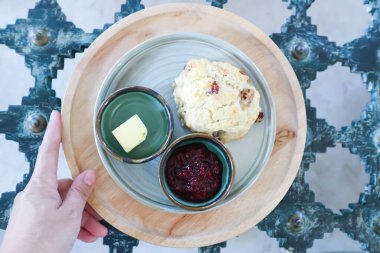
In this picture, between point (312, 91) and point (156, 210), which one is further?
point (312, 91)

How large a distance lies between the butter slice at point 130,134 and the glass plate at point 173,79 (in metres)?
0.09

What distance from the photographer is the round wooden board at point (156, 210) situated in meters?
1.23

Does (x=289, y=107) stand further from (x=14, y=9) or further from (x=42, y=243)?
(x=14, y=9)

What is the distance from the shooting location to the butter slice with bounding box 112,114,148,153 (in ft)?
3.82

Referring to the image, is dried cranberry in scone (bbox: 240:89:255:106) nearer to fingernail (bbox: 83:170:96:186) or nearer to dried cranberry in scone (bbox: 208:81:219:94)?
dried cranberry in scone (bbox: 208:81:219:94)

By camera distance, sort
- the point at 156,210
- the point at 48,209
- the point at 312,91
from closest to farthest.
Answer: the point at 48,209
the point at 156,210
the point at 312,91

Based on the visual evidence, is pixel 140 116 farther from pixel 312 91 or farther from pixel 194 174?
pixel 312 91

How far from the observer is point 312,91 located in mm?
2160

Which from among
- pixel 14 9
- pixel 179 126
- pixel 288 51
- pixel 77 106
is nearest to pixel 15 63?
pixel 14 9

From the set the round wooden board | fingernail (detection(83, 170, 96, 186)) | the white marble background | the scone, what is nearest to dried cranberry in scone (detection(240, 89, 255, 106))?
the scone

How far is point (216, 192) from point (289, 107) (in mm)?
358

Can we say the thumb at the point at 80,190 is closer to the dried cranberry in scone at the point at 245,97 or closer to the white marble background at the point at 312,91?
the dried cranberry in scone at the point at 245,97

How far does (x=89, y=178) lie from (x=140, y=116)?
22 cm

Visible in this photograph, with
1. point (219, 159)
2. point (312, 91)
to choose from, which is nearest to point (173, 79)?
point (219, 159)
